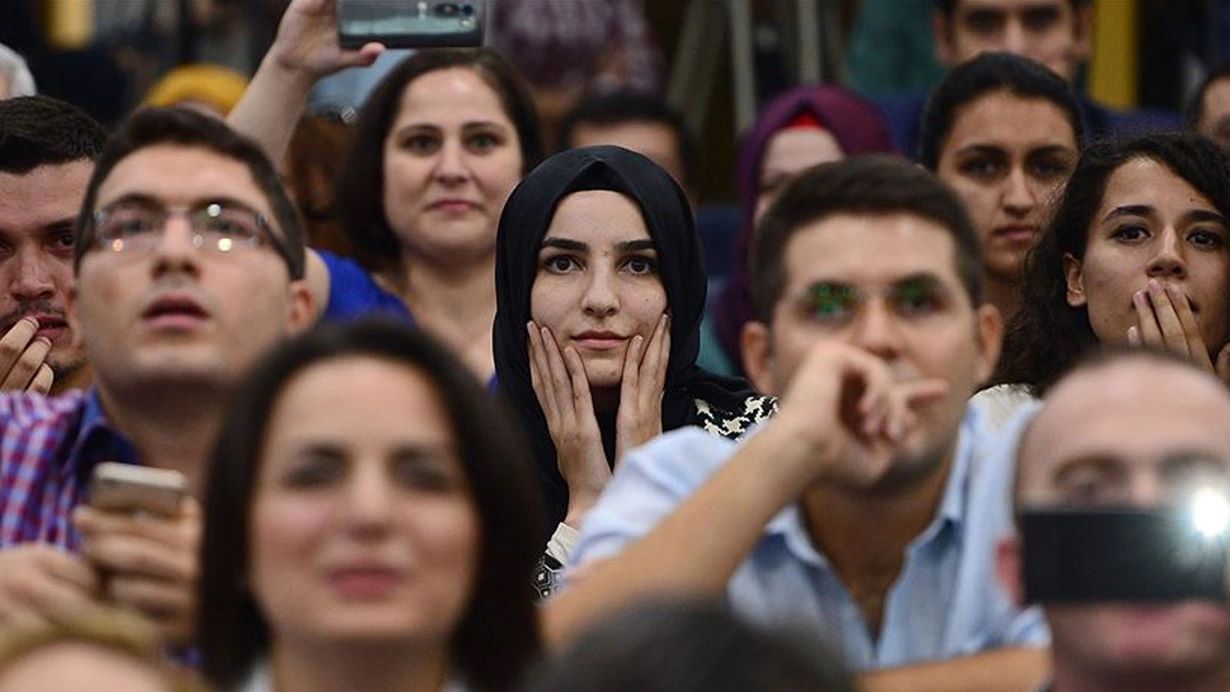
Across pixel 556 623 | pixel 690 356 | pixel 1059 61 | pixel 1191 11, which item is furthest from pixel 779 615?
pixel 1191 11

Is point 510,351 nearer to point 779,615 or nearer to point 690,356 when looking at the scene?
point 690,356

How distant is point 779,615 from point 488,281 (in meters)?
2.62

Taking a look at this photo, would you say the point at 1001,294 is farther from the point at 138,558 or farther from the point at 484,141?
the point at 138,558

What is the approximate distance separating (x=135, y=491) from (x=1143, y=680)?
1.35 meters

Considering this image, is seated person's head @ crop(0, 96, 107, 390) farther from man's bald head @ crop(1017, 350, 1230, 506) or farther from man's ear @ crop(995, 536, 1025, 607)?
man's bald head @ crop(1017, 350, 1230, 506)

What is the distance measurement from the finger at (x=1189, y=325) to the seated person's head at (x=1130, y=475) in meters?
1.63

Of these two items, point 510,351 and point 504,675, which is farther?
point 510,351

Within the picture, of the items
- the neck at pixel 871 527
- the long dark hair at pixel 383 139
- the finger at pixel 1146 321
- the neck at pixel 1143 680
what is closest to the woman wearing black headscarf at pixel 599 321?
the finger at pixel 1146 321

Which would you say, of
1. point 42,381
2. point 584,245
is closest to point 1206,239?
point 584,245

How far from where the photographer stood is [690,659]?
109 inches

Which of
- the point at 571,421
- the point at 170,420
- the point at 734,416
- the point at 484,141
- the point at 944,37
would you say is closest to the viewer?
the point at 170,420

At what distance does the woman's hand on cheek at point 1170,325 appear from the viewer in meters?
5.43

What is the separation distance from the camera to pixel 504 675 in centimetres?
382

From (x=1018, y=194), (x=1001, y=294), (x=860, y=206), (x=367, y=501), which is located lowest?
(x=1001, y=294)
